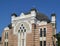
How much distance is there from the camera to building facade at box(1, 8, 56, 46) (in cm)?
3812

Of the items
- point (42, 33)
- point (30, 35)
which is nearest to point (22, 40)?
point (30, 35)

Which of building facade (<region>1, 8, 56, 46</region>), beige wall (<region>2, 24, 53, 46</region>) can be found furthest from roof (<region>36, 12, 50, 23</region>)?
beige wall (<region>2, 24, 53, 46</region>)

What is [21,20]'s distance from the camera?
41.9m

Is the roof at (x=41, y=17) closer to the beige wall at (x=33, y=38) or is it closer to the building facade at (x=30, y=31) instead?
the building facade at (x=30, y=31)

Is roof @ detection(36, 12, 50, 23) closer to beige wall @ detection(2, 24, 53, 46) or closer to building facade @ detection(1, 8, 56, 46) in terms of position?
building facade @ detection(1, 8, 56, 46)

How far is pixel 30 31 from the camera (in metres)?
40.2

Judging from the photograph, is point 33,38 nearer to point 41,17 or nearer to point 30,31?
point 30,31

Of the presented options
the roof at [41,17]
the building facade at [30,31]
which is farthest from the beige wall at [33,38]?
the roof at [41,17]

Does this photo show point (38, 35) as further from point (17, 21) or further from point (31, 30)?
point (17, 21)

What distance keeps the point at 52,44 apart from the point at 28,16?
8146mm

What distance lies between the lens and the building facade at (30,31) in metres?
38.1

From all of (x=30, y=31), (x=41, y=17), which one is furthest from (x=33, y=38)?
(x=41, y=17)

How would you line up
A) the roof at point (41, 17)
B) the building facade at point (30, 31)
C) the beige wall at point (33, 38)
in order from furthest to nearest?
the roof at point (41, 17) < the building facade at point (30, 31) < the beige wall at point (33, 38)

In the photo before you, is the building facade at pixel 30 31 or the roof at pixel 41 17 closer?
the building facade at pixel 30 31
